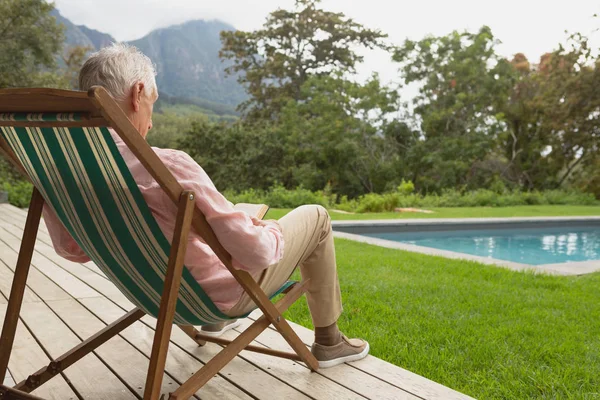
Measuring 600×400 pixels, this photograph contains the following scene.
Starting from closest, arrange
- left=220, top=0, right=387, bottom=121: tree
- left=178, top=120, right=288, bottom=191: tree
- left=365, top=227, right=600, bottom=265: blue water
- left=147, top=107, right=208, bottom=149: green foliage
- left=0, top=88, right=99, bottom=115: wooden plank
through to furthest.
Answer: left=0, top=88, right=99, bottom=115: wooden plank
left=365, top=227, right=600, bottom=265: blue water
left=178, top=120, right=288, bottom=191: tree
left=220, top=0, right=387, bottom=121: tree
left=147, top=107, right=208, bottom=149: green foliage

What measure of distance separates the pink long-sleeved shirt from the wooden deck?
0.45 m

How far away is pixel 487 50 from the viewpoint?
53.2 feet

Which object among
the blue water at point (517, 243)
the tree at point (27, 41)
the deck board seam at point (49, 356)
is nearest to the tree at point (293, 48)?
the tree at point (27, 41)

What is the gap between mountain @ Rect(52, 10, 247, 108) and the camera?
130ft

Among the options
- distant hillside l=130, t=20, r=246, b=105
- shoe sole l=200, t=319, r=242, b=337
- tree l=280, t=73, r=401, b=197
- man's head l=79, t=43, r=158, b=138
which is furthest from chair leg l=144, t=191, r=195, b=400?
distant hillside l=130, t=20, r=246, b=105

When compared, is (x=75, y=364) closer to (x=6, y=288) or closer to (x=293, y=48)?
(x=6, y=288)

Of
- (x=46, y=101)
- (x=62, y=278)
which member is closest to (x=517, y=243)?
(x=62, y=278)

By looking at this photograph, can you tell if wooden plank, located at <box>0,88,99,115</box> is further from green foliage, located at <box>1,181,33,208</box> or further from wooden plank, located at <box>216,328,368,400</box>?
green foliage, located at <box>1,181,33,208</box>

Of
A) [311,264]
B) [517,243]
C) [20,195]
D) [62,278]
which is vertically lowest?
[517,243]

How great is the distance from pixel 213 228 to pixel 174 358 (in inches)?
36.8

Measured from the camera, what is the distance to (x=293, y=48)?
21.2m

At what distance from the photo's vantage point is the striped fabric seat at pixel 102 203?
1.30 metres

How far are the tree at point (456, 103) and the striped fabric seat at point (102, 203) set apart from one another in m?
14.6

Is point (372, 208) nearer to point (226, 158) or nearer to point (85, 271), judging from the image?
point (226, 158)
